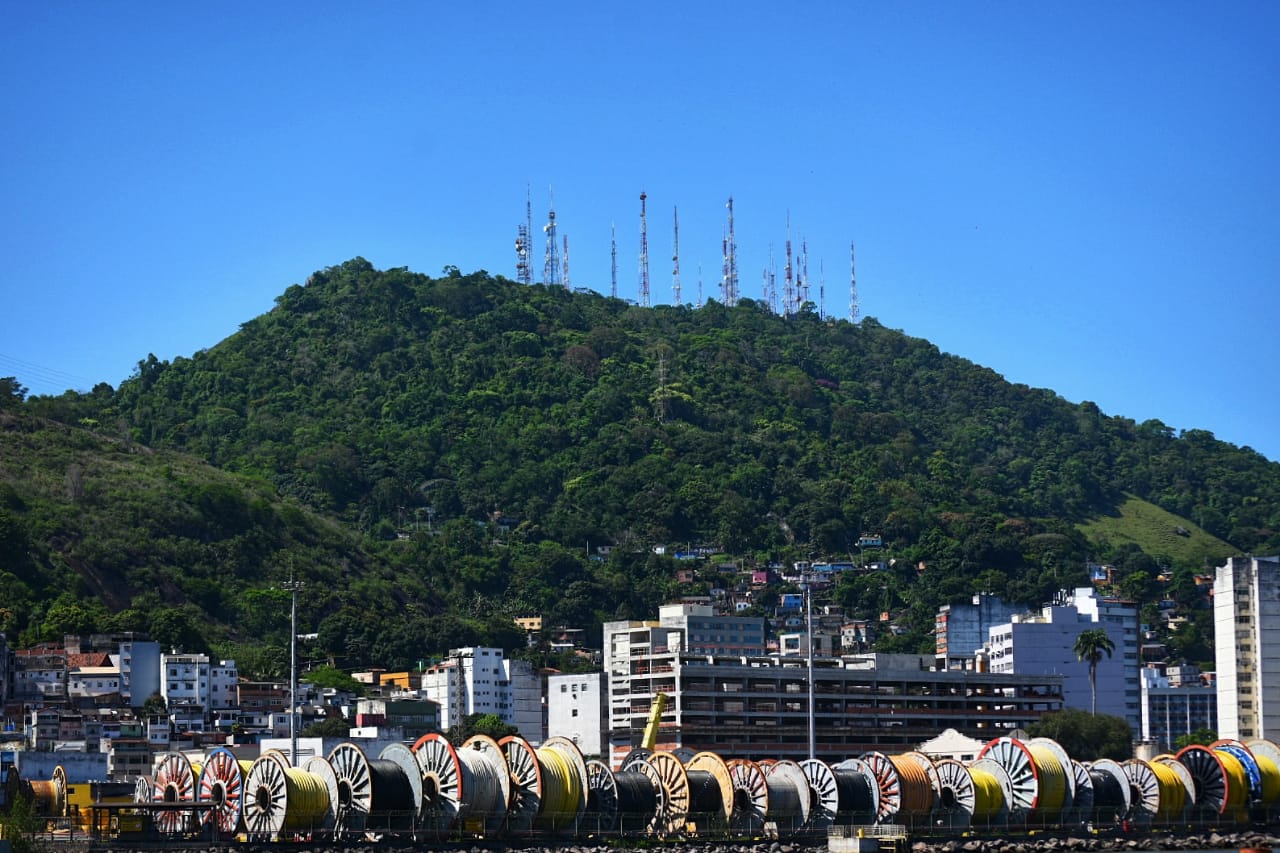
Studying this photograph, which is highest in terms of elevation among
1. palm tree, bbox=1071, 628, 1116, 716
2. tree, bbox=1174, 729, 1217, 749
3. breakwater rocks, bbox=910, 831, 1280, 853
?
palm tree, bbox=1071, 628, 1116, 716

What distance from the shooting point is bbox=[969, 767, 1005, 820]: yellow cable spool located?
94.1 m

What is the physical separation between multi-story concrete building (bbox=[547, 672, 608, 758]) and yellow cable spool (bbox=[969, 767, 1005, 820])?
168ft

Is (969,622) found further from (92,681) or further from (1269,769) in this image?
(1269,769)

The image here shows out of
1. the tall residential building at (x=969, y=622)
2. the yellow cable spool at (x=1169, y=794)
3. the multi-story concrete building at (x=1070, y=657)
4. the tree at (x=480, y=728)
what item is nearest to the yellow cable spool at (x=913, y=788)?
the yellow cable spool at (x=1169, y=794)

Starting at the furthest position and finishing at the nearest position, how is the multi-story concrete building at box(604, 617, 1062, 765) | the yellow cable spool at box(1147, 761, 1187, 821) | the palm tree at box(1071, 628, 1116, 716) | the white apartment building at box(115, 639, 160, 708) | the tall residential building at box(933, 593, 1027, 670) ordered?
the tall residential building at box(933, 593, 1027, 670)
the palm tree at box(1071, 628, 1116, 716)
the white apartment building at box(115, 639, 160, 708)
the multi-story concrete building at box(604, 617, 1062, 765)
the yellow cable spool at box(1147, 761, 1187, 821)

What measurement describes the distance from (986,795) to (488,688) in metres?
83.4

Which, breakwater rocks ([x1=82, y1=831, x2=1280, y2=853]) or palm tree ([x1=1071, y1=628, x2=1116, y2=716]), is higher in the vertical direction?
palm tree ([x1=1071, y1=628, x2=1116, y2=716])

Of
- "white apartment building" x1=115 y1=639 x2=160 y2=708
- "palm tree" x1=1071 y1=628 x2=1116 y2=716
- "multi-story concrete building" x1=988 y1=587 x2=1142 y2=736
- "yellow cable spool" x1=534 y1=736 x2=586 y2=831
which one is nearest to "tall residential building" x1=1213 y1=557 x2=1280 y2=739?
"palm tree" x1=1071 y1=628 x2=1116 y2=716

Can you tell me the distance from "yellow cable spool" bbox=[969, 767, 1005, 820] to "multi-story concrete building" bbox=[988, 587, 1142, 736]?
75603mm

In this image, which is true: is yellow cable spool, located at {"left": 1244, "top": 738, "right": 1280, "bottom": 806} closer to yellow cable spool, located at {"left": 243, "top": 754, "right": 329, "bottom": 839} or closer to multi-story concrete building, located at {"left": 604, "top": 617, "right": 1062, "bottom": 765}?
multi-story concrete building, located at {"left": 604, "top": 617, "right": 1062, "bottom": 765}

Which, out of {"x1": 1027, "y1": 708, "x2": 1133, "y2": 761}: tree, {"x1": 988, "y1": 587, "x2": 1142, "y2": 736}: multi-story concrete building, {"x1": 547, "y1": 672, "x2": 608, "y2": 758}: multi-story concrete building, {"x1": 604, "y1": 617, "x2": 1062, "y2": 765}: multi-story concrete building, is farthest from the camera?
{"x1": 988, "y1": 587, "x2": 1142, "y2": 736}: multi-story concrete building

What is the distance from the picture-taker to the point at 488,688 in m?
172

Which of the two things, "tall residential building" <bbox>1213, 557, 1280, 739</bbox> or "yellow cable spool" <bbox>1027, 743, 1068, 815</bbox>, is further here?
"tall residential building" <bbox>1213, 557, 1280, 739</bbox>

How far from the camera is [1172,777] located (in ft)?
332
